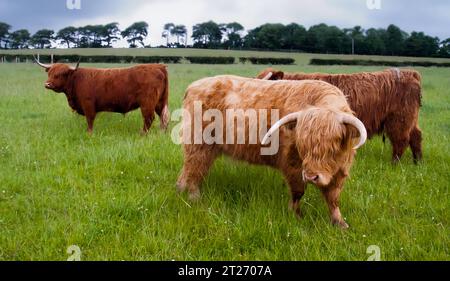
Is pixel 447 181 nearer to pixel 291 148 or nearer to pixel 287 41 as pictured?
pixel 291 148

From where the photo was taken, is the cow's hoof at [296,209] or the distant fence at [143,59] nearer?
the cow's hoof at [296,209]

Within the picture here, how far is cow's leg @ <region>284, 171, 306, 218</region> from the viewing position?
350 centimetres

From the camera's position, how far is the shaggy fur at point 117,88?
707 cm

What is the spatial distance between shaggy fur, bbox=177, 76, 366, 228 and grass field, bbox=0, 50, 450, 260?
26 cm

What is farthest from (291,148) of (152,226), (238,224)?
(152,226)

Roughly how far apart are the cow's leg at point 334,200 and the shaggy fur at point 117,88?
427 centimetres

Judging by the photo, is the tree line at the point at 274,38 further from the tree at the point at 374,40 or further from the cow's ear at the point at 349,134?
the cow's ear at the point at 349,134

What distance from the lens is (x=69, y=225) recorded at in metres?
3.35

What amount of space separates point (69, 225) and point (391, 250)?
8.13 feet

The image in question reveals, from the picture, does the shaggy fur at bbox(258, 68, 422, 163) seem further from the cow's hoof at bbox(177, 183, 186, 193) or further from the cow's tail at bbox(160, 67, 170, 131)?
the cow's tail at bbox(160, 67, 170, 131)

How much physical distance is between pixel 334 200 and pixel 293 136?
2.14ft

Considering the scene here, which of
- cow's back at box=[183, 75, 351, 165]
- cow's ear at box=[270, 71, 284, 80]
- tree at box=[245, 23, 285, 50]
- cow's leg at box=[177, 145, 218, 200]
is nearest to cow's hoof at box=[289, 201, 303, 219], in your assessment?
cow's back at box=[183, 75, 351, 165]

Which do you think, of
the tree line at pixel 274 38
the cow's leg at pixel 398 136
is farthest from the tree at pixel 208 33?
the cow's leg at pixel 398 136

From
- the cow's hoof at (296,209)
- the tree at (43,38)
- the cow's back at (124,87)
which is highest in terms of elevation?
the tree at (43,38)
